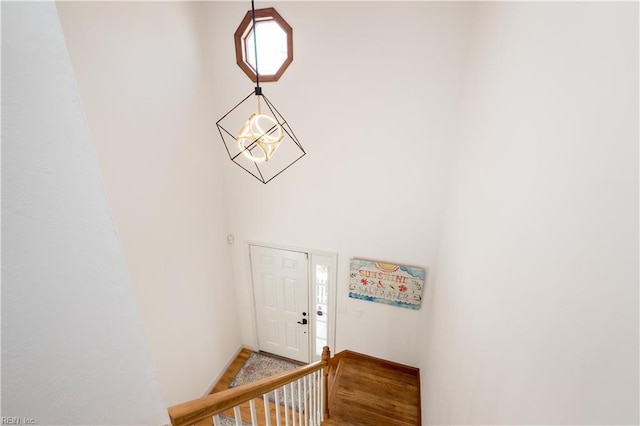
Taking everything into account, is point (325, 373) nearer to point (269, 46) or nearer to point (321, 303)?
point (321, 303)

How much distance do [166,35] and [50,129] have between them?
8.99 feet

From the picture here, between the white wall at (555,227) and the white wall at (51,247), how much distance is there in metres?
1.25

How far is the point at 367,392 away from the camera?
3363 mm

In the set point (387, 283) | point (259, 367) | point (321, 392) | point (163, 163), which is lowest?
point (259, 367)

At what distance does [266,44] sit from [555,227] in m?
3.13

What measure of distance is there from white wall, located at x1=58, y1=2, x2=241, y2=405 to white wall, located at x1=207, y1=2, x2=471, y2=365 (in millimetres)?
384

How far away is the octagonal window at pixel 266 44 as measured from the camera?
2791 mm

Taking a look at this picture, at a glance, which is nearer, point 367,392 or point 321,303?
point 367,392

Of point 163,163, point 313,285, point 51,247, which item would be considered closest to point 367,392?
point 313,285

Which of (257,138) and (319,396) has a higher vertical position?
(257,138)

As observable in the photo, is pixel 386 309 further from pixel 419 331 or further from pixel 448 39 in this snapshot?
pixel 448 39

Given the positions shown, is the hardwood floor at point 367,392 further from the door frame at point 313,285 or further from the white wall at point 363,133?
the door frame at point 313,285

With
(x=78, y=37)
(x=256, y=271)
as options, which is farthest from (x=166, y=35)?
(x=256, y=271)

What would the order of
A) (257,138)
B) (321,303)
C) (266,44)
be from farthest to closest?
1. (321,303)
2. (266,44)
3. (257,138)
